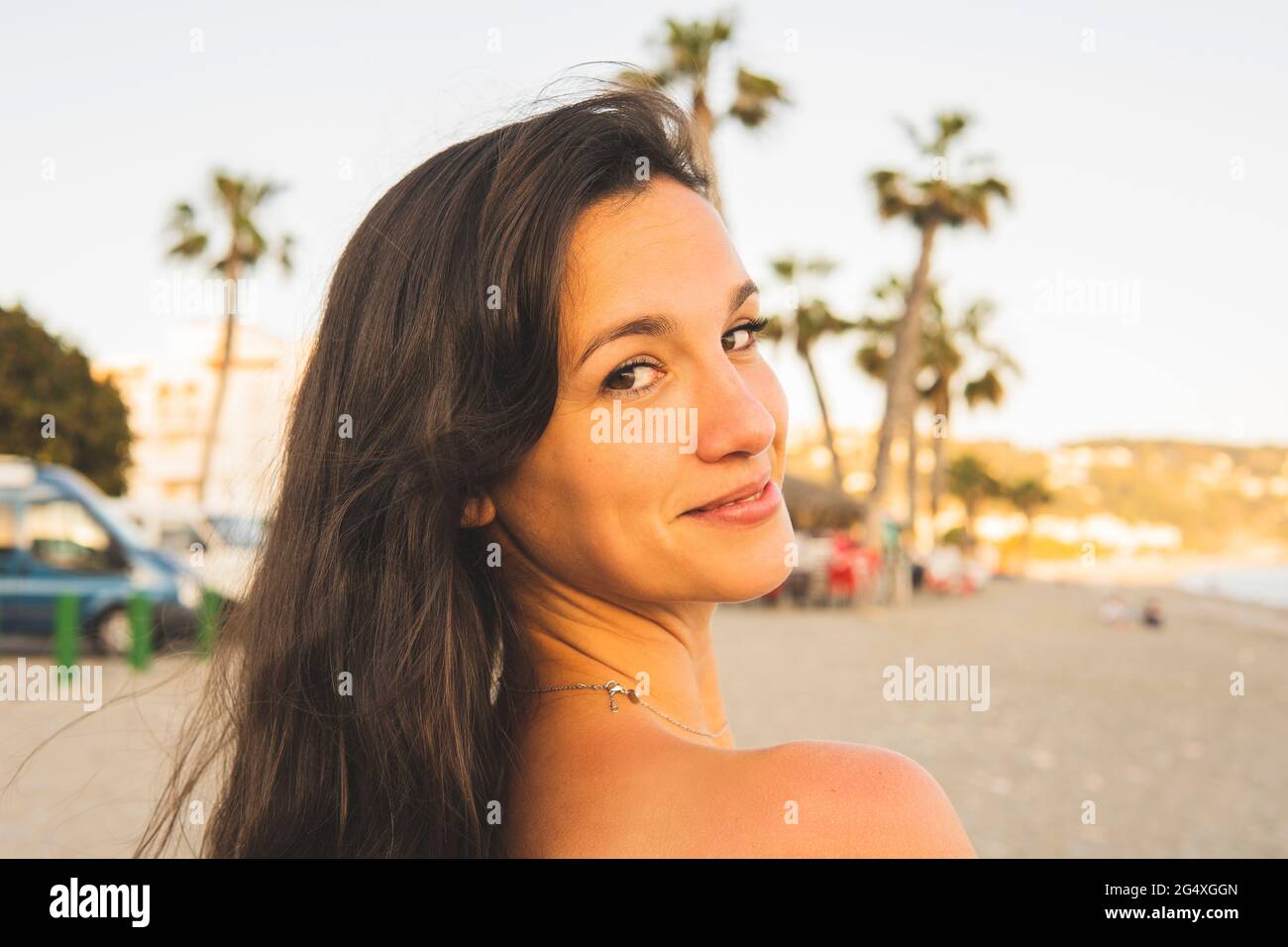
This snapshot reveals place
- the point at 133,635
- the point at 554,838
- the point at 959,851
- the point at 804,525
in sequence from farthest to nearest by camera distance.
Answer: the point at 804,525, the point at 133,635, the point at 554,838, the point at 959,851

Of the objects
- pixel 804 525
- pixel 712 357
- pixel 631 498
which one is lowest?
pixel 631 498

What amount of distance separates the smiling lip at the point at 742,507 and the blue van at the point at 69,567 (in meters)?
11.9

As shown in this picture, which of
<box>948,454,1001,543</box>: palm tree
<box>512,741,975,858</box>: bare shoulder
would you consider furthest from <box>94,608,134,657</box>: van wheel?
<box>948,454,1001,543</box>: palm tree

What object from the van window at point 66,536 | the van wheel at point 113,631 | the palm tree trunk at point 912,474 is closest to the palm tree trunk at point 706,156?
the van wheel at point 113,631

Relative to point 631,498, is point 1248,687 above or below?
below

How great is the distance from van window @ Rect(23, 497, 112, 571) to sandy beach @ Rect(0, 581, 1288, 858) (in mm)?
1139

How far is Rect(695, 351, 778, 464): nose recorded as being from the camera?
4.27 feet

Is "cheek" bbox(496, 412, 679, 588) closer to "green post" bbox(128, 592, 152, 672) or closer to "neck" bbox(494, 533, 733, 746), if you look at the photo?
"neck" bbox(494, 533, 733, 746)

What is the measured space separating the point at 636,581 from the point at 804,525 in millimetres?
32537

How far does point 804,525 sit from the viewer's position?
110 feet

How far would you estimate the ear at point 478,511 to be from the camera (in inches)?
53.9

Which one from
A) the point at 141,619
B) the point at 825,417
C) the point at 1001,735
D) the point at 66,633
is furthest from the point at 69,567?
the point at 825,417
